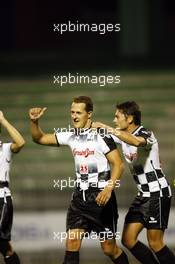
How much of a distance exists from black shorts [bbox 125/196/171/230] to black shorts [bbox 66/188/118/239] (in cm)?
33

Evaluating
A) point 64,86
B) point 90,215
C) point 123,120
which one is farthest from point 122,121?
point 64,86

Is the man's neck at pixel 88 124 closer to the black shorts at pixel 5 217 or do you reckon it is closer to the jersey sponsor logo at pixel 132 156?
the jersey sponsor logo at pixel 132 156

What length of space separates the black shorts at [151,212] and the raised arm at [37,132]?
3.39 feet

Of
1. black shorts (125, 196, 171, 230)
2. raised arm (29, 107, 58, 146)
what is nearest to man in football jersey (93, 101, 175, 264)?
black shorts (125, 196, 171, 230)

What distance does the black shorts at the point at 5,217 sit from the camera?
357 inches

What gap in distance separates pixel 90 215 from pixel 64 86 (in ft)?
21.9

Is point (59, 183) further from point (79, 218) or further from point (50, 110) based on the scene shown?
point (79, 218)

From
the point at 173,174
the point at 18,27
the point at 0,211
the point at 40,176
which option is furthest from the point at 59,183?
the point at 18,27

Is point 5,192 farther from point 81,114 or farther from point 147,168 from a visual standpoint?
point 147,168

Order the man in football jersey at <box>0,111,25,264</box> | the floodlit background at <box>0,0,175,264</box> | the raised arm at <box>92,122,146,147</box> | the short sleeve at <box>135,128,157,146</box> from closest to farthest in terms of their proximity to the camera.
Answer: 1. the raised arm at <box>92,122,146,147</box>
2. the short sleeve at <box>135,128,157,146</box>
3. the man in football jersey at <box>0,111,25,264</box>
4. the floodlit background at <box>0,0,175,264</box>

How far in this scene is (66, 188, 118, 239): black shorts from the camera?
29.0 ft

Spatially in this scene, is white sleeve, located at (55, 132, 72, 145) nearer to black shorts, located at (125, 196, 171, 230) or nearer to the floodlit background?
black shorts, located at (125, 196, 171, 230)

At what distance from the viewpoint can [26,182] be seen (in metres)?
13.2

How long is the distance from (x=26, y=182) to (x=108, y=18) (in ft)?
15.6
